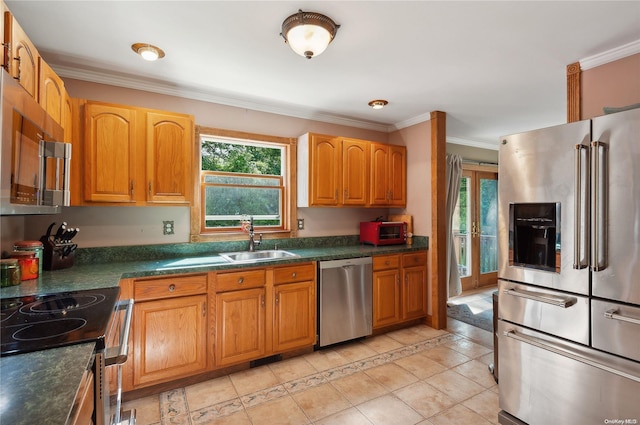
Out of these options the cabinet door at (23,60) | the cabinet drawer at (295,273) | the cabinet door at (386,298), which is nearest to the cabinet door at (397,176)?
the cabinet door at (386,298)

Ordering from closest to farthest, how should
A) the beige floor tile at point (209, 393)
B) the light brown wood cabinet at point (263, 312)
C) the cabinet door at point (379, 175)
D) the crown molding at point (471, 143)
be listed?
the beige floor tile at point (209, 393), the light brown wood cabinet at point (263, 312), the cabinet door at point (379, 175), the crown molding at point (471, 143)

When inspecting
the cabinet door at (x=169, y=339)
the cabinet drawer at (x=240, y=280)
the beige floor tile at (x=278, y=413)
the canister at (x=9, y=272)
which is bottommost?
the beige floor tile at (x=278, y=413)

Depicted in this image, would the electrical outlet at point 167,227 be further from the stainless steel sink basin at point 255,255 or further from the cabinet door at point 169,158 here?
the stainless steel sink basin at point 255,255

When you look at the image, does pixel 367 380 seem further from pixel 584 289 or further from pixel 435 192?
pixel 435 192

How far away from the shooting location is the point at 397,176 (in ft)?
12.8

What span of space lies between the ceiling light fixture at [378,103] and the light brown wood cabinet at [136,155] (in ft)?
5.92

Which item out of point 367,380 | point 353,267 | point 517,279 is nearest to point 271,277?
point 353,267

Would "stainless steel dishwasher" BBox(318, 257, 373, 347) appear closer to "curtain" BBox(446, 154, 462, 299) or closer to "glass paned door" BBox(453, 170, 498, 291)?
"curtain" BBox(446, 154, 462, 299)

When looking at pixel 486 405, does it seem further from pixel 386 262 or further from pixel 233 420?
pixel 233 420

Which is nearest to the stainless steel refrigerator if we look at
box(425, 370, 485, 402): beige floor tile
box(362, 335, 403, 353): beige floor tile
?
box(425, 370, 485, 402): beige floor tile

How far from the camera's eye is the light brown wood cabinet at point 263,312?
2.52 metres

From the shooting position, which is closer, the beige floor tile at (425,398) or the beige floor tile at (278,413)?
the beige floor tile at (278,413)

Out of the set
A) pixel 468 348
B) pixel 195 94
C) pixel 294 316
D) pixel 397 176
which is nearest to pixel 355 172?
pixel 397 176

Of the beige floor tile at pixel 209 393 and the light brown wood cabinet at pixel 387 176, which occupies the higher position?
the light brown wood cabinet at pixel 387 176
